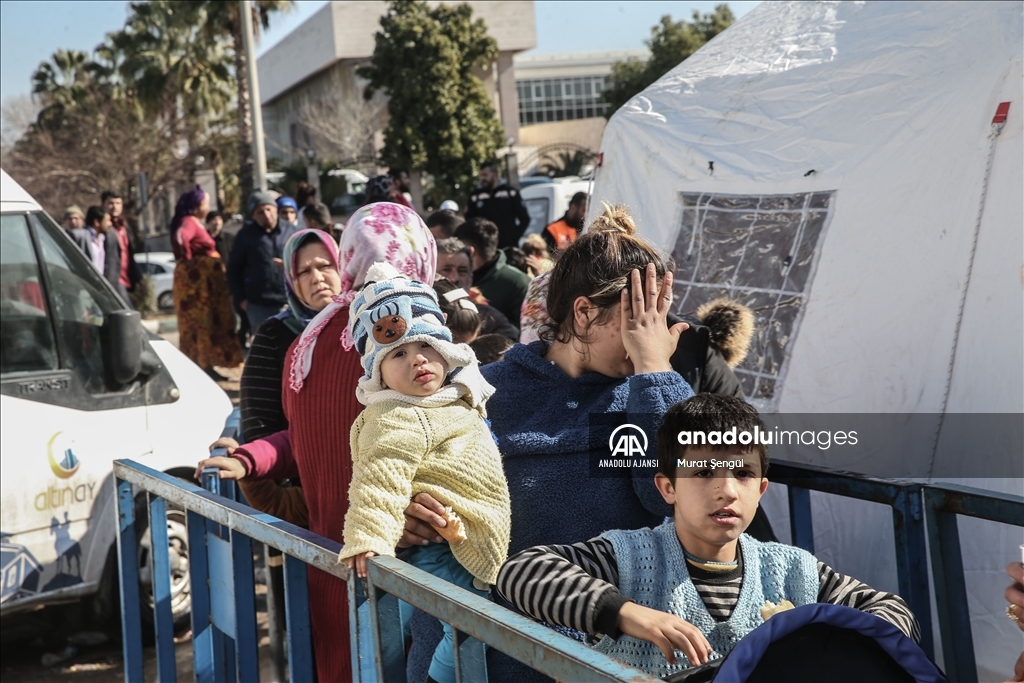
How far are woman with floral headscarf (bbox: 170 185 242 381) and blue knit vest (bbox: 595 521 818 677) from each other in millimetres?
9641

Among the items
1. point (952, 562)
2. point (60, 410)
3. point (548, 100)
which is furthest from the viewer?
point (548, 100)

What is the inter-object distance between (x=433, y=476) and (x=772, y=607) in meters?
0.80

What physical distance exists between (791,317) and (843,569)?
4.48 ft

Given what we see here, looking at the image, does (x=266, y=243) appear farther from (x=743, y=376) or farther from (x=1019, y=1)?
(x=1019, y=1)

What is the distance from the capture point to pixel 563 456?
2.48m

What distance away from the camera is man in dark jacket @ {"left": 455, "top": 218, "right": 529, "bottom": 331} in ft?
21.0

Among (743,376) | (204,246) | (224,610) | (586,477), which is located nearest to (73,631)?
(224,610)

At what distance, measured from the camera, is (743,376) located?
5.87m

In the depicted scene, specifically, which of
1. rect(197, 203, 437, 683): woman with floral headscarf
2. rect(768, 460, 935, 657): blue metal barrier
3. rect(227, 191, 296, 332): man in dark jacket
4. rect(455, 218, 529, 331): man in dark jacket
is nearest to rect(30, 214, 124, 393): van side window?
rect(455, 218, 529, 331): man in dark jacket

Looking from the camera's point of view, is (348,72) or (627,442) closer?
(627,442)

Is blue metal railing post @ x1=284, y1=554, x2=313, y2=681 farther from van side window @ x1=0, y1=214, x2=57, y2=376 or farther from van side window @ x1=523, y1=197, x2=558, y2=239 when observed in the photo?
van side window @ x1=523, y1=197, x2=558, y2=239

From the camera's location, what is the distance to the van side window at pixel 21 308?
194 inches

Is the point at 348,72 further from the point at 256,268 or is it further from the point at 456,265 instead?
the point at 456,265

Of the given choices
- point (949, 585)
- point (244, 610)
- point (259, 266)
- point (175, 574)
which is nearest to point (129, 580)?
point (244, 610)
